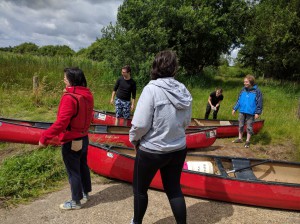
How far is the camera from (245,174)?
4.95m

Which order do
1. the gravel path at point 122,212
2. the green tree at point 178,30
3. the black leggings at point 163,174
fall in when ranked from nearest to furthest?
1. the black leggings at point 163,174
2. the gravel path at point 122,212
3. the green tree at point 178,30

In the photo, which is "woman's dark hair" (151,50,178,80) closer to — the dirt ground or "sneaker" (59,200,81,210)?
the dirt ground

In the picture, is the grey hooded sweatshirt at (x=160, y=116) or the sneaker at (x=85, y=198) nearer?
the grey hooded sweatshirt at (x=160, y=116)

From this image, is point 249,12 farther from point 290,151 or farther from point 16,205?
point 16,205

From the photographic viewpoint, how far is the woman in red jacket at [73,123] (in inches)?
127

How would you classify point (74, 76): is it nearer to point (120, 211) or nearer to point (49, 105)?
point (120, 211)

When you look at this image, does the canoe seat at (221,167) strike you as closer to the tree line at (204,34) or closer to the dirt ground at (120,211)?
the dirt ground at (120,211)

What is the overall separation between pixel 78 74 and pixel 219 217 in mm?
2634

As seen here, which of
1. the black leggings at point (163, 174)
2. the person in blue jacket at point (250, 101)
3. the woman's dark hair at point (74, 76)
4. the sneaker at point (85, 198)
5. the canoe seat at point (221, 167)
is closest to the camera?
the black leggings at point (163, 174)

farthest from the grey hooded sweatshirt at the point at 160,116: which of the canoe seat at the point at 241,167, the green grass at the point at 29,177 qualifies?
the canoe seat at the point at 241,167

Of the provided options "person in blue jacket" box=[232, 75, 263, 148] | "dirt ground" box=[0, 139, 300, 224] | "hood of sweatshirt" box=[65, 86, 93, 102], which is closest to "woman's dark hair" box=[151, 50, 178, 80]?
"hood of sweatshirt" box=[65, 86, 93, 102]

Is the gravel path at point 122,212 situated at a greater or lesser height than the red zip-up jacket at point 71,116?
lesser

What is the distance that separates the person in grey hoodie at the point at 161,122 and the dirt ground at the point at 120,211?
1.26 m

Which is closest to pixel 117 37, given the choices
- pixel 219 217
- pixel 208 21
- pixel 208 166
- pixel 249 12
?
pixel 208 21
